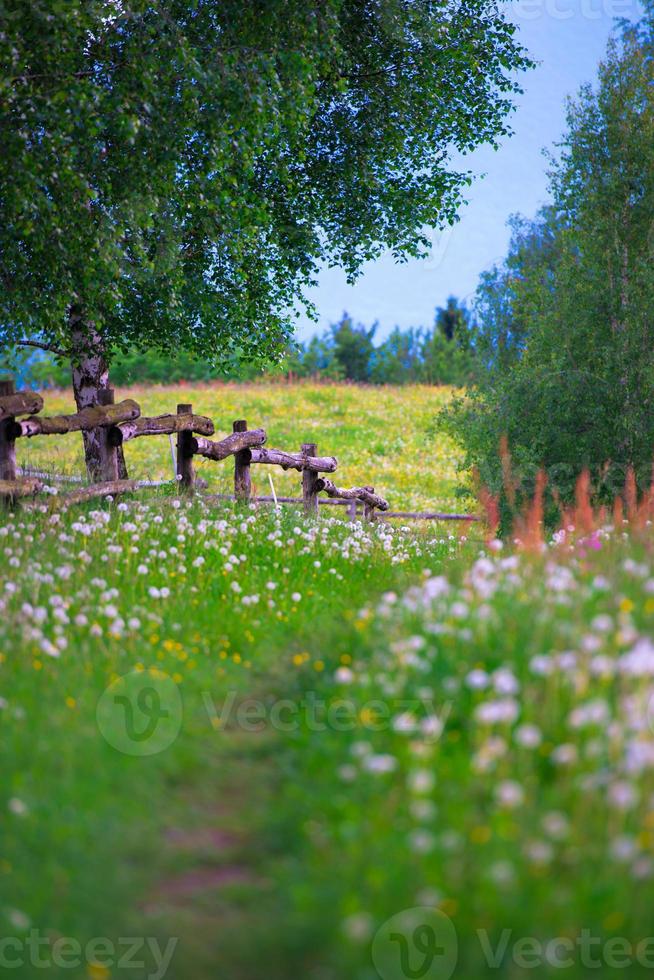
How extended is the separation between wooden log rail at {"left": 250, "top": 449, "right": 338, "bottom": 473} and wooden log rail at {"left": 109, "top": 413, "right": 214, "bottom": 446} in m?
1.05

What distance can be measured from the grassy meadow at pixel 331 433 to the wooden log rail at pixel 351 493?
941cm

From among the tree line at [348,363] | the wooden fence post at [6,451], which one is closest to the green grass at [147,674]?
the wooden fence post at [6,451]

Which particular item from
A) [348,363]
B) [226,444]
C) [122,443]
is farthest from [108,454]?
[348,363]

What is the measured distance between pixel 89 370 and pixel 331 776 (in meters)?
11.9

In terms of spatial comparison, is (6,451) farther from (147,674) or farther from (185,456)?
(147,674)

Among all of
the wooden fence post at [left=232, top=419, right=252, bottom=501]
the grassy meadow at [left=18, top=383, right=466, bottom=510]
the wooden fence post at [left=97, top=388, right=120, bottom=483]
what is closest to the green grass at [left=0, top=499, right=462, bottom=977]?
the wooden fence post at [left=97, top=388, right=120, bottom=483]

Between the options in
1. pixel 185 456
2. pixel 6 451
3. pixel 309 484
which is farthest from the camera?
pixel 309 484

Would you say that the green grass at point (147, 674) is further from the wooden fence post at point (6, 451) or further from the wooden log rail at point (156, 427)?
the wooden log rail at point (156, 427)

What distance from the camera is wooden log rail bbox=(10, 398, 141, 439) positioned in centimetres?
1115

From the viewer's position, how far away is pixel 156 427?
Answer: 1288 cm

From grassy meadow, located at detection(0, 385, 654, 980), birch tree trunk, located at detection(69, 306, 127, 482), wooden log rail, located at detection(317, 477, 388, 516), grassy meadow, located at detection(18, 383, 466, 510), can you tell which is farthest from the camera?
grassy meadow, located at detection(18, 383, 466, 510)

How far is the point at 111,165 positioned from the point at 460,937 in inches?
430

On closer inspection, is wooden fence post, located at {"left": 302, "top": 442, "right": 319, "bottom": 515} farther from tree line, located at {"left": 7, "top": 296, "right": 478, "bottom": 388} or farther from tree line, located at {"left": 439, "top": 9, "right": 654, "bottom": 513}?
tree line, located at {"left": 7, "top": 296, "right": 478, "bottom": 388}

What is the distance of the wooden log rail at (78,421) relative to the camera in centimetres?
1115
